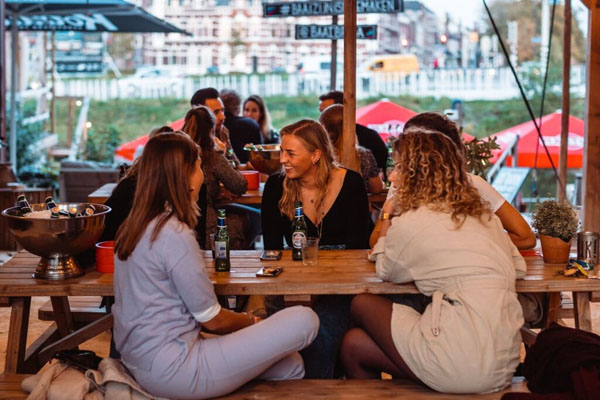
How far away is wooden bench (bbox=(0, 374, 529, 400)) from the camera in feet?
9.01

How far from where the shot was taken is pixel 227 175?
509cm

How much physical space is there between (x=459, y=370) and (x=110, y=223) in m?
1.74

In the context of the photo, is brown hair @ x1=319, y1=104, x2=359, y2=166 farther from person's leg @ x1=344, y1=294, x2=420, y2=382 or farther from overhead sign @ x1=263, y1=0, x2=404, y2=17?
person's leg @ x1=344, y1=294, x2=420, y2=382

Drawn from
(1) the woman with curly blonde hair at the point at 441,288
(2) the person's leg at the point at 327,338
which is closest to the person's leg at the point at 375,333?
(1) the woman with curly blonde hair at the point at 441,288

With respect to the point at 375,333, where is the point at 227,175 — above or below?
above

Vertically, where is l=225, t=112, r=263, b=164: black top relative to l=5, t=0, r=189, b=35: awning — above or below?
below

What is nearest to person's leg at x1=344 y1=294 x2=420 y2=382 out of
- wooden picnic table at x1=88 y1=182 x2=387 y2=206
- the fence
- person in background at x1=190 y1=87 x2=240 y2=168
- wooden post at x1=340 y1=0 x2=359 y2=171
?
wooden post at x1=340 y1=0 x2=359 y2=171

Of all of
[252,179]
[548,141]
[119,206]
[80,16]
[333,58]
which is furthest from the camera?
[548,141]

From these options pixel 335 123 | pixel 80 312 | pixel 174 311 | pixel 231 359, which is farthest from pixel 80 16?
pixel 231 359

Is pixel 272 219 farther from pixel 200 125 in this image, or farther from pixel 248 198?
pixel 248 198

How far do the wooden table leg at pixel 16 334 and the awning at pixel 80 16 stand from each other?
592cm

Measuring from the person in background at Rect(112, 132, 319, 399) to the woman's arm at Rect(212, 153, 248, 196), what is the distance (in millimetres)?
2282

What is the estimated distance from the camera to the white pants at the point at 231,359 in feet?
8.66

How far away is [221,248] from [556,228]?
1.26 metres
